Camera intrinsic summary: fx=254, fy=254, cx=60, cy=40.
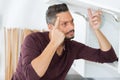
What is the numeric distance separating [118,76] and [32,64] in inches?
25.5

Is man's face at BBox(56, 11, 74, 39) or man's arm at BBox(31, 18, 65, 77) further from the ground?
man's face at BBox(56, 11, 74, 39)

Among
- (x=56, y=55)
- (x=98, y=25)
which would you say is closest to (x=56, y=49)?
(x=56, y=55)

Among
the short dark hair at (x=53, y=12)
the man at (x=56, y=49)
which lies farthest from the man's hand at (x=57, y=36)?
the short dark hair at (x=53, y=12)

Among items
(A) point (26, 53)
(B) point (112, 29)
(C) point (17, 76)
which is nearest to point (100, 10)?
(B) point (112, 29)

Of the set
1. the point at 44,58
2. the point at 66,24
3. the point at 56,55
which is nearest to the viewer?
the point at 44,58

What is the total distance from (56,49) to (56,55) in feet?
0.38

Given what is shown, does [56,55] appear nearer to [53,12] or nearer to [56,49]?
[56,49]

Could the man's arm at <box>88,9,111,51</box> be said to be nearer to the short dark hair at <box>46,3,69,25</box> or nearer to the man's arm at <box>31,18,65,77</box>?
the short dark hair at <box>46,3,69,25</box>

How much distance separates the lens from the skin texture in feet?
3.48

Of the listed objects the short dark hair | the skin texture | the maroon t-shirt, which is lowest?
the maroon t-shirt

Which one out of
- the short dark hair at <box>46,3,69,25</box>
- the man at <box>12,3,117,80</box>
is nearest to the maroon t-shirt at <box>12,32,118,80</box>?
the man at <box>12,3,117,80</box>

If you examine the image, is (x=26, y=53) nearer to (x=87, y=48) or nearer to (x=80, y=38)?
(x=87, y=48)

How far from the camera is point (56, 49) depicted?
1.24 metres

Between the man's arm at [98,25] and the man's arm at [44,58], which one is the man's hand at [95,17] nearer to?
the man's arm at [98,25]
